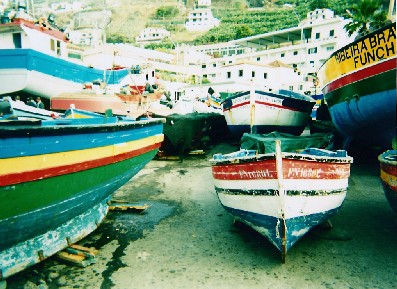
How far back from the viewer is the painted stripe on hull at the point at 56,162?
293cm

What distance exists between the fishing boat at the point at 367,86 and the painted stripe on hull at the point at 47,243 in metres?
5.60

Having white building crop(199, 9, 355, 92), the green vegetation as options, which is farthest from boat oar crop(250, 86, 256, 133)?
the green vegetation

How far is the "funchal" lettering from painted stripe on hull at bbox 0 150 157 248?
4.94 m

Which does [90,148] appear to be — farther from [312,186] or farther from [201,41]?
[201,41]

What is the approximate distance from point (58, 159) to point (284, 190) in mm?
2592

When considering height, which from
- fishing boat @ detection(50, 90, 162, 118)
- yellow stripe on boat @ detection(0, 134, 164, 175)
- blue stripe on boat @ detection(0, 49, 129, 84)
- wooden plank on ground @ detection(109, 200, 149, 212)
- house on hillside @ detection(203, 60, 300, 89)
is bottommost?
wooden plank on ground @ detection(109, 200, 149, 212)

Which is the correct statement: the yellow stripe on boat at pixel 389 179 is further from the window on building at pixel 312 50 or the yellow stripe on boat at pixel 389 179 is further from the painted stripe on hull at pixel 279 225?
the window on building at pixel 312 50

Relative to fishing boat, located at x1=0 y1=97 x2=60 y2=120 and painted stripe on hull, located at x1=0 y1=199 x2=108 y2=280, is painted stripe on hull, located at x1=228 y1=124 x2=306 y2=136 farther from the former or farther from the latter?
fishing boat, located at x1=0 y1=97 x2=60 y2=120

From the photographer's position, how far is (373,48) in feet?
18.5

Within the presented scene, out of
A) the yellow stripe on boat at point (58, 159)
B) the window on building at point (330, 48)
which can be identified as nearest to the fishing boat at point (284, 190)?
the yellow stripe on boat at point (58, 159)

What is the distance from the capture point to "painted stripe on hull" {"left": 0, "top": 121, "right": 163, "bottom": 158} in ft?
9.50

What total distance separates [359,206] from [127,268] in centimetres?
452

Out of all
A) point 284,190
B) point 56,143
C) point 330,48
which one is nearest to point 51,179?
point 56,143

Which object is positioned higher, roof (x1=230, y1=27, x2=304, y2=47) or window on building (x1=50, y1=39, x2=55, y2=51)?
roof (x1=230, y1=27, x2=304, y2=47)
